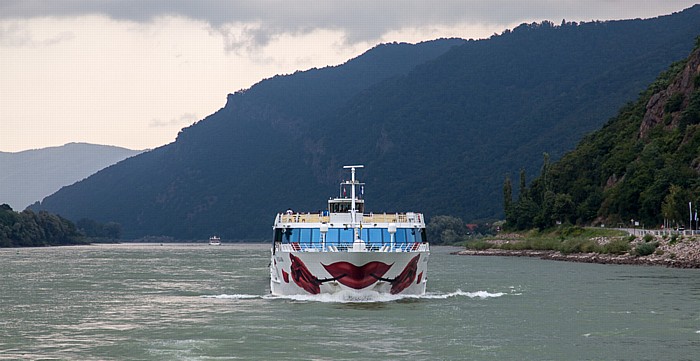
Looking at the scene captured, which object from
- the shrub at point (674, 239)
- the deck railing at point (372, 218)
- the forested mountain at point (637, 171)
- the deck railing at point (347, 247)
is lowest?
the deck railing at point (347, 247)

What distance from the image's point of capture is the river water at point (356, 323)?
121 ft

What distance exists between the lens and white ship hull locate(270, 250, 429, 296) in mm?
50594

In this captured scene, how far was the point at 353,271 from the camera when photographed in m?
50.8

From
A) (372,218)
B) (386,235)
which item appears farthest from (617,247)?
(386,235)

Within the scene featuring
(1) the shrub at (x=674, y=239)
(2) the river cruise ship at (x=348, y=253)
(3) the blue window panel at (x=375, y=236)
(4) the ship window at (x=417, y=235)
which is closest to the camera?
(2) the river cruise ship at (x=348, y=253)

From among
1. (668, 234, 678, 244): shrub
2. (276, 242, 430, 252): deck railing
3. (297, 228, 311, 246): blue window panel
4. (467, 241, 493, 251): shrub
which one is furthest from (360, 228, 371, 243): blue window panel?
(467, 241, 493, 251): shrub

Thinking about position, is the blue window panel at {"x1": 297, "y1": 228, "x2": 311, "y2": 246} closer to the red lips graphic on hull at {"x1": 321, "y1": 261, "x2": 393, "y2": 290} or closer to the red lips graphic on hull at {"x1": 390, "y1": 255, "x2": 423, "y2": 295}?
the red lips graphic on hull at {"x1": 321, "y1": 261, "x2": 393, "y2": 290}

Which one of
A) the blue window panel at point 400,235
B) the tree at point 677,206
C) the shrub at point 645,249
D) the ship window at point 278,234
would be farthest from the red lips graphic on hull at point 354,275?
the tree at point 677,206

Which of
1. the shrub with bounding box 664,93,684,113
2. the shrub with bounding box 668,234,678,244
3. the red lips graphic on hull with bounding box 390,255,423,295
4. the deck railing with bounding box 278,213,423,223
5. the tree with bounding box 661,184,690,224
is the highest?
the shrub with bounding box 664,93,684,113

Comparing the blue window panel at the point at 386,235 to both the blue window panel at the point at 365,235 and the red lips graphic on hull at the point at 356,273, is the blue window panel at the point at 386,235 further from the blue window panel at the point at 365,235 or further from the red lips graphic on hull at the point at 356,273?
the red lips graphic on hull at the point at 356,273

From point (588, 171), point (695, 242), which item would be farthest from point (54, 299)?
point (588, 171)

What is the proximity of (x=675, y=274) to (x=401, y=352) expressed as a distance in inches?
2076

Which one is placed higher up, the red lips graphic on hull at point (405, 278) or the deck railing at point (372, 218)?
the deck railing at point (372, 218)

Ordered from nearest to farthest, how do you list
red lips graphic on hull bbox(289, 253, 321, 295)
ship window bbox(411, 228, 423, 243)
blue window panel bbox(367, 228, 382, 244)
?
red lips graphic on hull bbox(289, 253, 321, 295) < blue window panel bbox(367, 228, 382, 244) < ship window bbox(411, 228, 423, 243)
